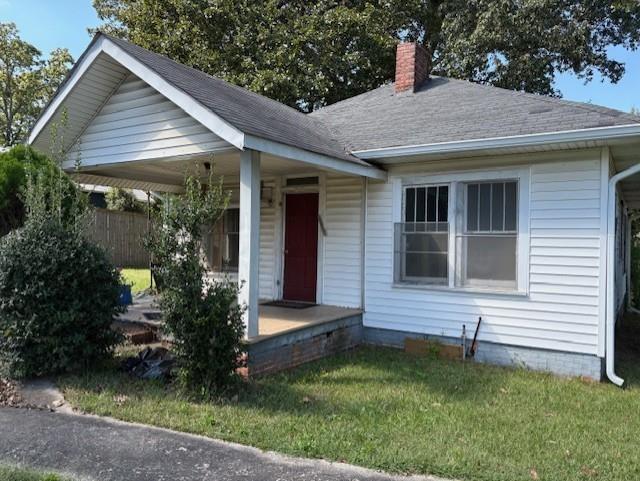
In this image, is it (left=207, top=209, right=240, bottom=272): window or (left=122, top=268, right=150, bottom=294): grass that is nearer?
(left=207, top=209, right=240, bottom=272): window

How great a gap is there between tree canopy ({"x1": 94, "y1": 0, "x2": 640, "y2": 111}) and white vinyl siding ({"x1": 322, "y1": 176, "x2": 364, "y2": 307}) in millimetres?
8866

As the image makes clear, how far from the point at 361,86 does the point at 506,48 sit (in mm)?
5116

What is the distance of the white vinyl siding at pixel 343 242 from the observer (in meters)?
8.04

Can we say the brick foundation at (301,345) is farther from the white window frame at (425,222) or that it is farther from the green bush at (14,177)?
the green bush at (14,177)

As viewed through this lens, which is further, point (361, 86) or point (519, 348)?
point (361, 86)

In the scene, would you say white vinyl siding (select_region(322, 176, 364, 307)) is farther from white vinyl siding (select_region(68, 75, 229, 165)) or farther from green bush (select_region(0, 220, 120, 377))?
green bush (select_region(0, 220, 120, 377))

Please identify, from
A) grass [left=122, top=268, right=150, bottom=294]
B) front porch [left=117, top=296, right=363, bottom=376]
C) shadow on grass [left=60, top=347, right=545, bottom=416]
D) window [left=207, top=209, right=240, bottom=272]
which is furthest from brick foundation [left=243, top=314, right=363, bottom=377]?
grass [left=122, top=268, right=150, bottom=294]

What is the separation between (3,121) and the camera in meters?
26.9

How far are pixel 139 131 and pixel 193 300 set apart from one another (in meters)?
3.15

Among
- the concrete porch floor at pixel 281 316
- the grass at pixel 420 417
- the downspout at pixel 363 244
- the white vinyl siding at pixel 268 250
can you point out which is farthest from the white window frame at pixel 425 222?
the white vinyl siding at pixel 268 250

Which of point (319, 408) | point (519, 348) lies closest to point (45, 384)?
point (319, 408)

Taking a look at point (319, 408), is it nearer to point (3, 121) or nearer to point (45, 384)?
point (45, 384)

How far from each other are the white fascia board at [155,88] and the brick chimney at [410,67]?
5556 mm

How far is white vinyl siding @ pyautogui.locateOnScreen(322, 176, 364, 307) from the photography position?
804 centimetres
